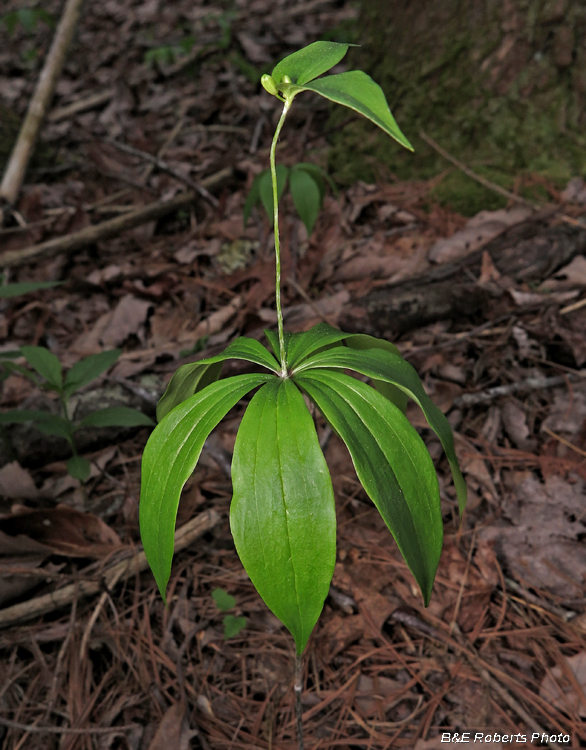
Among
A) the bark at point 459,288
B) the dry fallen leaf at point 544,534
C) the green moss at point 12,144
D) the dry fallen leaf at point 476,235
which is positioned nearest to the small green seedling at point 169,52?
the green moss at point 12,144

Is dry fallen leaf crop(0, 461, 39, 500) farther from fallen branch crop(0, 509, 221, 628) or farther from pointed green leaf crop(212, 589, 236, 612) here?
pointed green leaf crop(212, 589, 236, 612)

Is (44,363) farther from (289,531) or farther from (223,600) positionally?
(289,531)

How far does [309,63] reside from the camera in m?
0.85

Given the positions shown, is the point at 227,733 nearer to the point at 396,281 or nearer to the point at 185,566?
the point at 185,566

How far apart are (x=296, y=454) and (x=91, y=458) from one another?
138 centimetres

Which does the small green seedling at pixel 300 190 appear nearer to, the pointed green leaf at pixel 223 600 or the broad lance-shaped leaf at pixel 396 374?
the broad lance-shaped leaf at pixel 396 374

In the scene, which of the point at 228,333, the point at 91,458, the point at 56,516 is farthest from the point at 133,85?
the point at 56,516

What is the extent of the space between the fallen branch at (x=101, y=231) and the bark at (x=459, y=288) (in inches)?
67.9

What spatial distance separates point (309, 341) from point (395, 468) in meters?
0.37

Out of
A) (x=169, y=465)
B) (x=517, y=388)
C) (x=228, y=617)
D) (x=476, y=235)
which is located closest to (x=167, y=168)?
(x=476, y=235)

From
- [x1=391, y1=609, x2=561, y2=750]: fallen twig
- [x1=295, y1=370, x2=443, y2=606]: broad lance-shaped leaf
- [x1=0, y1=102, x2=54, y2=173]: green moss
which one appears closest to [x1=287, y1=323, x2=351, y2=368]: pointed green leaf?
[x1=295, y1=370, x2=443, y2=606]: broad lance-shaped leaf

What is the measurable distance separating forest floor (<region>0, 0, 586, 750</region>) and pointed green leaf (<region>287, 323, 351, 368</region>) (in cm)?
73

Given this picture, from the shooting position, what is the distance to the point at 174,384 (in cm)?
108

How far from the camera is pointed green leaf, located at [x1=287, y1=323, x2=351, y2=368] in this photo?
3.44 ft
